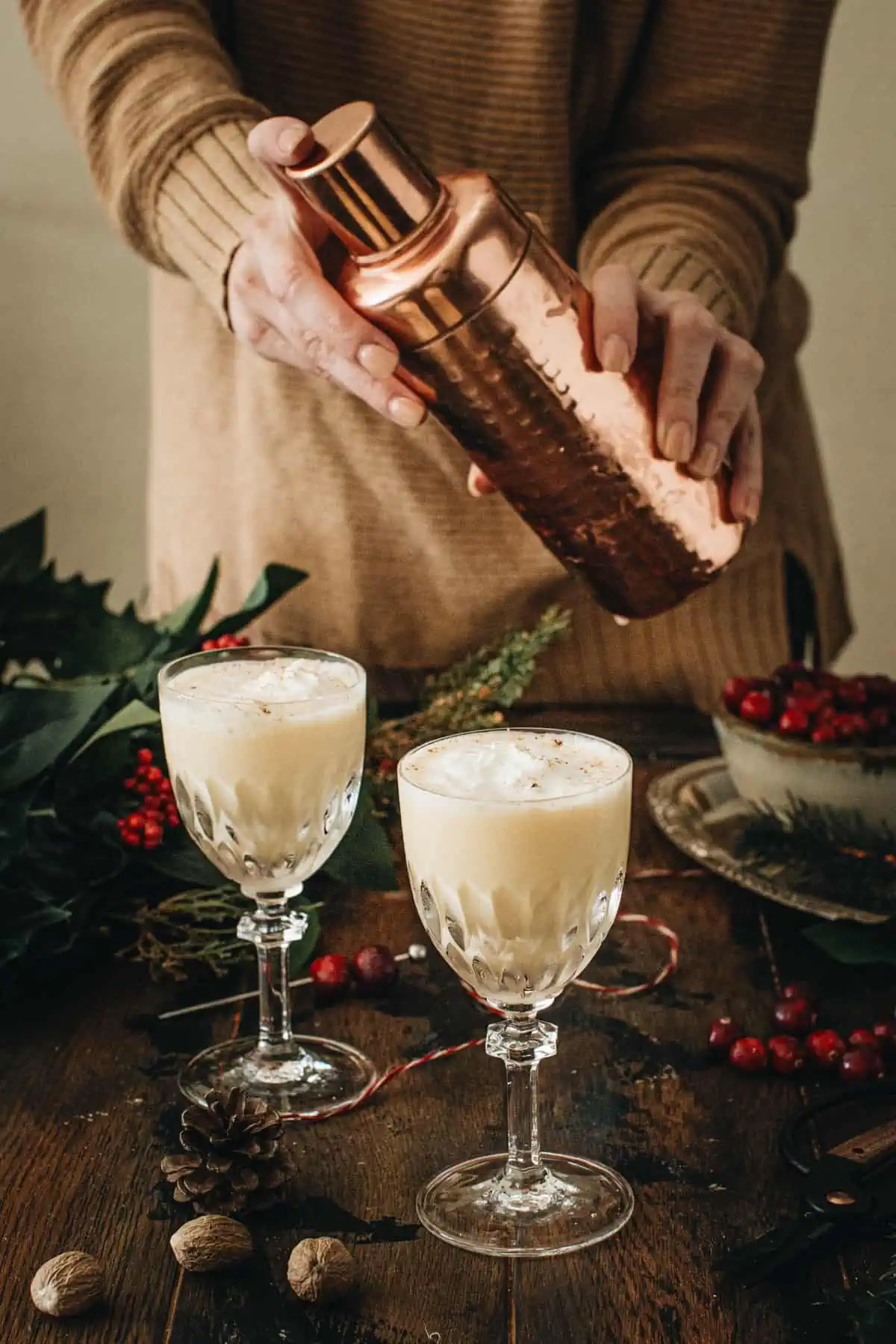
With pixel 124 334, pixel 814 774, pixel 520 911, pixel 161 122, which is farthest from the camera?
pixel 124 334

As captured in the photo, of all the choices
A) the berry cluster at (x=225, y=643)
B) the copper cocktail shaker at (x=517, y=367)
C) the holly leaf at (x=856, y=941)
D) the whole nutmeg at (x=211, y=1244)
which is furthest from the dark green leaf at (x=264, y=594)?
the whole nutmeg at (x=211, y=1244)

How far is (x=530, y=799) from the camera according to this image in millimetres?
757

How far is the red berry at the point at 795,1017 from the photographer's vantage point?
93 cm

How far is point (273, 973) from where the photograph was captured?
963mm

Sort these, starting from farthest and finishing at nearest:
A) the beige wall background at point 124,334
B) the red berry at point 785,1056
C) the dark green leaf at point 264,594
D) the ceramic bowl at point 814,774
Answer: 1. the beige wall background at point 124,334
2. the dark green leaf at point 264,594
3. the ceramic bowl at point 814,774
4. the red berry at point 785,1056

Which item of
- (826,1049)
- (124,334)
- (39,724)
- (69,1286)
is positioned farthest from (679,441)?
(124,334)

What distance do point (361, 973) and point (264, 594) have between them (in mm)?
381

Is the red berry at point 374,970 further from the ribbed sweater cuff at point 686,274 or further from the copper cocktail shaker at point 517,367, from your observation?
the ribbed sweater cuff at point 686,274

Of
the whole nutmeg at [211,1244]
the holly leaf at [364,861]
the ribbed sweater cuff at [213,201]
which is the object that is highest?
the ribbed sweater cuff at [213,201]

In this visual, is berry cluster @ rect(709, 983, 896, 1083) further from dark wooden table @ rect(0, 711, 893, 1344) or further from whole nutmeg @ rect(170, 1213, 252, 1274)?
whole nutmeg @ rect(170, 1213, 252, 1274)

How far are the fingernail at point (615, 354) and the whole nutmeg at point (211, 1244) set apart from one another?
21.8 inches

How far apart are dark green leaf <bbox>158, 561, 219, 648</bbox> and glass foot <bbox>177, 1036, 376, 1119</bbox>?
0.42 metres

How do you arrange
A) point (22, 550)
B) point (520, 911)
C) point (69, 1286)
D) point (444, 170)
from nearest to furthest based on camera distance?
point (69, 1286) < point (520, 911) < point (22, 550) < point (444, 170)

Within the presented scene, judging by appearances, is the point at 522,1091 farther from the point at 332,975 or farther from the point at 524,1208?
the point at 332,975
